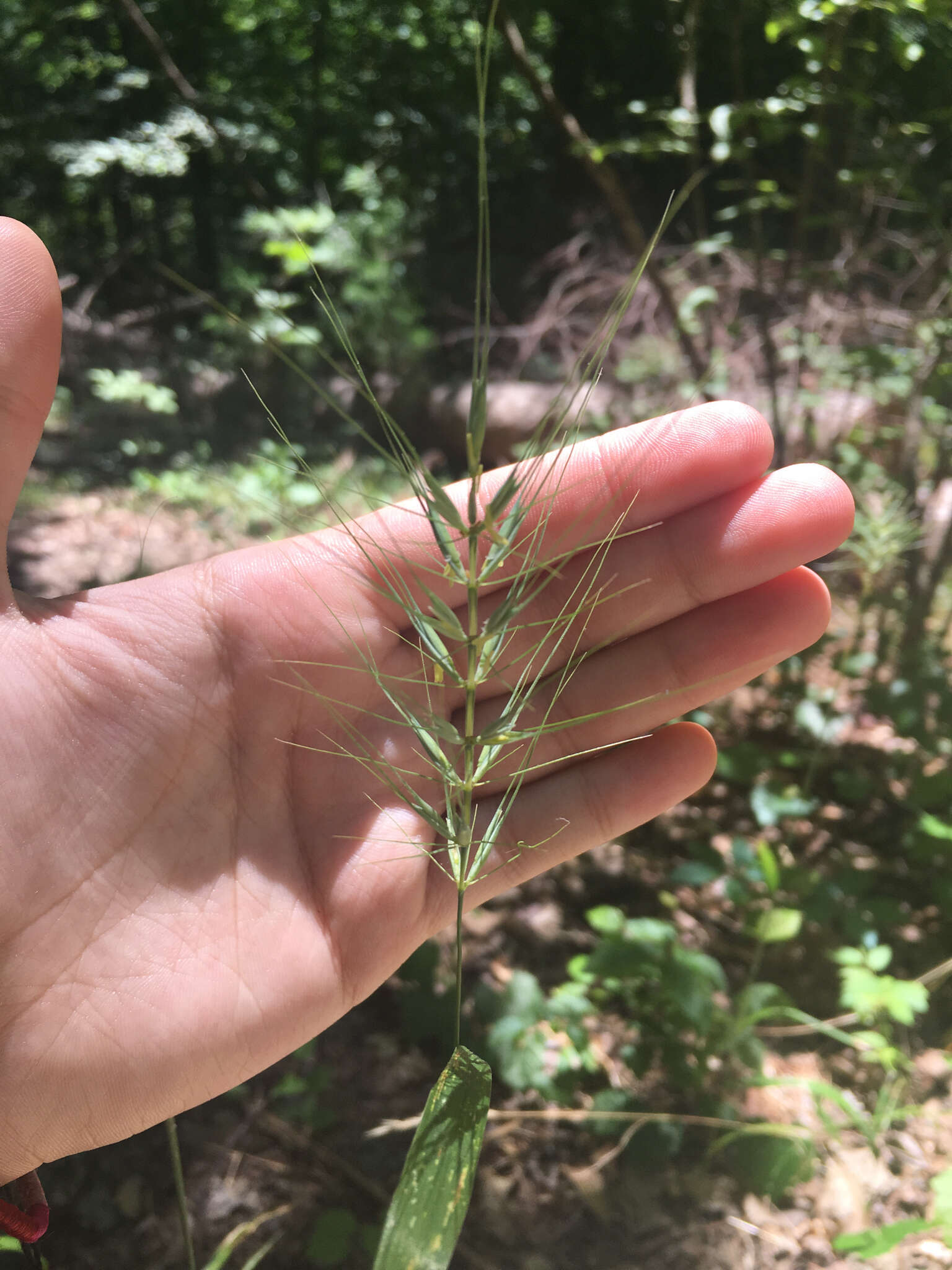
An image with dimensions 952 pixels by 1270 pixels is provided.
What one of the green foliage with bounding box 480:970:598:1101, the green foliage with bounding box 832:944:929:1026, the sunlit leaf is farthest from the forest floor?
the sunlit leaf

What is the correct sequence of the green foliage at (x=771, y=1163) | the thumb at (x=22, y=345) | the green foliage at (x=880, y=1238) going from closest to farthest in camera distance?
the thumb at (x=22, y=345)
the green foliage at (x=880, y=1238)
the green foliage at (x=771, y=1163)

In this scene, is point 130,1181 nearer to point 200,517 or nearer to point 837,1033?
point 837,1033

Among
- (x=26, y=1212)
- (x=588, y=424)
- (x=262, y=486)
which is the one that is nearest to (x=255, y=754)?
(x=26, y=1212)

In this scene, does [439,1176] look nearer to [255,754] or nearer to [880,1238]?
[255,754]

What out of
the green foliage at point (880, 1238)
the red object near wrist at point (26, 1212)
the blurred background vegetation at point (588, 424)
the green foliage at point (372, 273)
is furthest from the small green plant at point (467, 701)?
the green foliage at point (372, 273)

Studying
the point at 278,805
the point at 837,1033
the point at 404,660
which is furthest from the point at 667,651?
the point at 837,1033

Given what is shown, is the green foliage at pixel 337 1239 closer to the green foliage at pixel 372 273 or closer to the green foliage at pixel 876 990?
the green foliage at pixel 876 990
